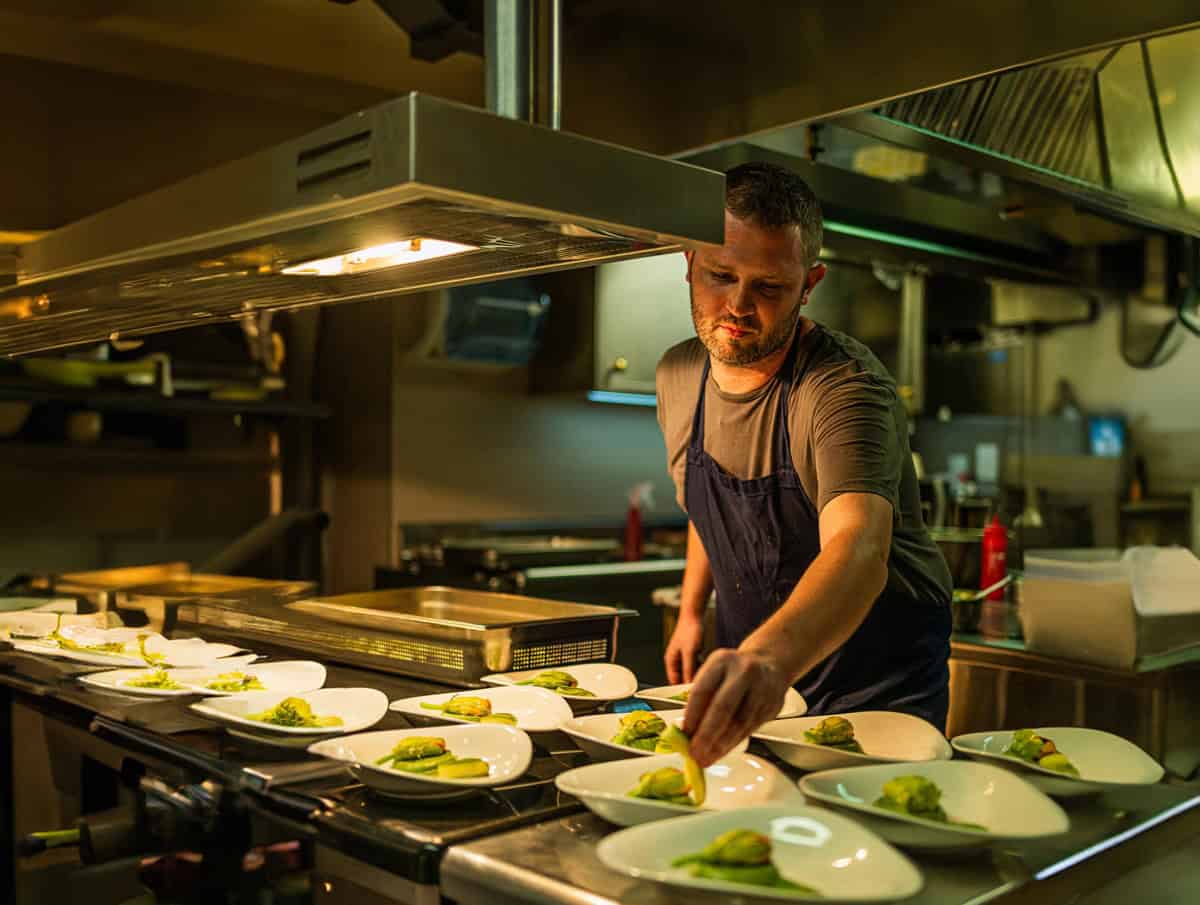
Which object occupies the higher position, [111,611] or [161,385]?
[161,385]

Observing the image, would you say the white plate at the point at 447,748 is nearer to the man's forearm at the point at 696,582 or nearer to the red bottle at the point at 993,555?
the man's forearm at the point at 696,582

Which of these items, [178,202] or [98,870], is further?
[98,870]

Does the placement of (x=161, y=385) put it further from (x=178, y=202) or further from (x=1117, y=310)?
(x=1117, y=310)

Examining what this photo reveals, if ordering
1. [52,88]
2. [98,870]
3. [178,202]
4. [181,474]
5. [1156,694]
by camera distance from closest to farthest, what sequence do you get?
[178,202]
[98,870]
[1156,694]
[52,88]
[181,474]

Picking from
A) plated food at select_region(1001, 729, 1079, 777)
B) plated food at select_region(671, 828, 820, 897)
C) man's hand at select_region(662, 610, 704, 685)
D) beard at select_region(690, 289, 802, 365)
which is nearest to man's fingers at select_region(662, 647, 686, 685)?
man's hand at select_region(662, 610, 704, 685)

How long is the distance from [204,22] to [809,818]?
357 cm

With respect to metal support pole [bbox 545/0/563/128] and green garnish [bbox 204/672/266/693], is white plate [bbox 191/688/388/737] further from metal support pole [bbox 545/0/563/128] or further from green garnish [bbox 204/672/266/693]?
metal support pole [bbox 545/0/563/128]

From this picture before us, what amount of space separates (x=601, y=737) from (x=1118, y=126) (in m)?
2.45

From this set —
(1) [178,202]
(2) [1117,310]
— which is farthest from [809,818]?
(2) [1117,310]

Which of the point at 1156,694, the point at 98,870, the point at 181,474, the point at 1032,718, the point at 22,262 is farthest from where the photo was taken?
the point at 181,474

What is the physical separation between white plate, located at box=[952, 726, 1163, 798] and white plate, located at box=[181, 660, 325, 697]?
110 cm

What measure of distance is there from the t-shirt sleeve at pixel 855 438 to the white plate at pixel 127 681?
3.75 feet

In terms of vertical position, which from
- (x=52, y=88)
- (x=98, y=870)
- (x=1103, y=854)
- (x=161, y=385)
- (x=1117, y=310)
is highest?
(x=52, y=88)

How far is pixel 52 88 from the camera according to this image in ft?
14.1
